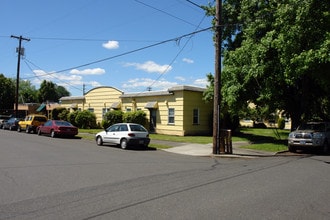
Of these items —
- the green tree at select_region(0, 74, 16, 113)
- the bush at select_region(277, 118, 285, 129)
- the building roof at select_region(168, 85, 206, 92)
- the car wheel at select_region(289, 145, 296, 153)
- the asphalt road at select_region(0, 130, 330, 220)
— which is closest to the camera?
the asphalt road at select_region(0, 130, 330, 220)

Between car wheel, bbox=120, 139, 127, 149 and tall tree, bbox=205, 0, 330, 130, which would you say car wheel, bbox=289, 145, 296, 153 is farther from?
car wheel, bbox=120, 139, 127, 149

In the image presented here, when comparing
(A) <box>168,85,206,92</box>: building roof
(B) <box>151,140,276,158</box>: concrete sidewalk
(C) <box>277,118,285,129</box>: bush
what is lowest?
(B) <box>151,140,276,158</box>: concrete sidewalk

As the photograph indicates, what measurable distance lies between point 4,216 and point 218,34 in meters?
14.2

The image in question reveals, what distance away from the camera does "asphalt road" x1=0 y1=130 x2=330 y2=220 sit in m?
6.45

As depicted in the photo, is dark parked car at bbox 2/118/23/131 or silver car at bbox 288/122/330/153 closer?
silver car at bbox 288/122/330/153

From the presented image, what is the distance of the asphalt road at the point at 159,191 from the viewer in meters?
6.45

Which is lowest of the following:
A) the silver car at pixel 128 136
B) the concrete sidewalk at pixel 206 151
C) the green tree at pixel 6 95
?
the concrete sidewalk at pixel 206 151

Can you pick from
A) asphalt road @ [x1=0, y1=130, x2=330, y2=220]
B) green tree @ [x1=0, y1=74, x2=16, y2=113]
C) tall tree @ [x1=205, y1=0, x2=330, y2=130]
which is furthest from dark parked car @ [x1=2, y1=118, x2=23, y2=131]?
asphalt road @ [x1=0, y1=130, x2=330, y2=220]

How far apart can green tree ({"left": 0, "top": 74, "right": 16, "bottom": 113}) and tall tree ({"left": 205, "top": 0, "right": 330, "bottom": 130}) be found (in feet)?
161

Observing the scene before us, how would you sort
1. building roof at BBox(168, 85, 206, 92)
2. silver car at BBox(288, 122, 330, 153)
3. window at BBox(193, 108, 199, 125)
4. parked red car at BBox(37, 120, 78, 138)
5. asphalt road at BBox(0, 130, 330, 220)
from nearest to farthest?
asphalt road at BBox(0, 130, 330, 220), silver car at BBox(288, 122, 330, 153), parked red car at BBox(37, 120, 78, 138), building roof at BBox(168, 85, 206, 92), window at BBox(193, 108, 199, 125)

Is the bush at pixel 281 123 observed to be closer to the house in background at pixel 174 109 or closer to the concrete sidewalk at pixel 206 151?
the house in background at pixel 174 109

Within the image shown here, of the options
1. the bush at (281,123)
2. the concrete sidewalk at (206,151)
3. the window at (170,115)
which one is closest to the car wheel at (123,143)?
the concrete sidewalk at (206,151)

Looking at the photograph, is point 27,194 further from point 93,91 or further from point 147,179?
point 93,91

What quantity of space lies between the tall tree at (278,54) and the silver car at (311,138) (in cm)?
241
